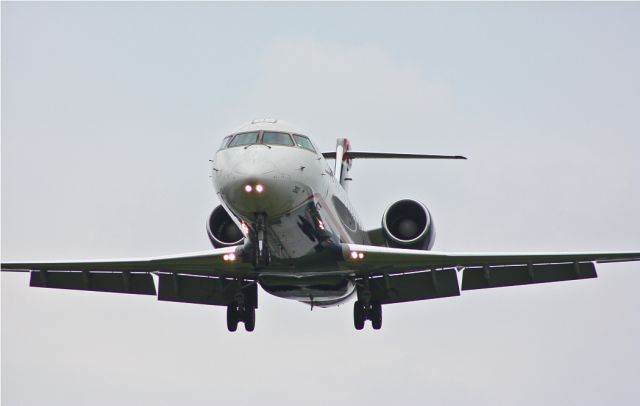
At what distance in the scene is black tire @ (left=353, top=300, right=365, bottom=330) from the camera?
2680 cm

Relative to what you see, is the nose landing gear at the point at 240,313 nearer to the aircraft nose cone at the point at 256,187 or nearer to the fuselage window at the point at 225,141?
the fuselage window at the point at 225,141

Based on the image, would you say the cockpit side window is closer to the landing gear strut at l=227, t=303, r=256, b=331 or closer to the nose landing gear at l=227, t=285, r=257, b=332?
the nose landing gear at l=227, t=285, r=257, b=332

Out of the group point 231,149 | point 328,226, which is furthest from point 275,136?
point 328,226

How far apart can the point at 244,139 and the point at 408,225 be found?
258 inches

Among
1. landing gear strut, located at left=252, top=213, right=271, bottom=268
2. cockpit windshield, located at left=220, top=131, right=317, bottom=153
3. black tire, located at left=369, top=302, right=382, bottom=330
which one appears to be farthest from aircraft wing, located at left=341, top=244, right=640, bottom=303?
cockpit windshield, located at left=220, top=131, right=317, bottom=153

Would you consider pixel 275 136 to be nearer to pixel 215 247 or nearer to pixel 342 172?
pixel 215 247

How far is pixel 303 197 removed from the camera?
2198cm

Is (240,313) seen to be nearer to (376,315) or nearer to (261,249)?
(376,315)

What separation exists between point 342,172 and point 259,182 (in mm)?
11397

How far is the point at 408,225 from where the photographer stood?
89.6ft

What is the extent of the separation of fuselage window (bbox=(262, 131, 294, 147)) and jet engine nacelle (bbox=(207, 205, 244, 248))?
443cm

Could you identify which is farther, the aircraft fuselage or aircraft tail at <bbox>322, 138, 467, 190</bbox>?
aircraft tail at <bbox>322, 138, 467, 190</bbox>

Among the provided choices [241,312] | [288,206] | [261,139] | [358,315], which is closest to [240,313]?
[241,312]

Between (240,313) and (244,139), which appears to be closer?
(244,139)
